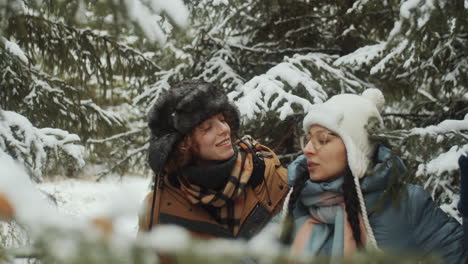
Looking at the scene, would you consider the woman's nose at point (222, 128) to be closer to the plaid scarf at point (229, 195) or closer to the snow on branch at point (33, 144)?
the plaid scarf at point (229, 195)

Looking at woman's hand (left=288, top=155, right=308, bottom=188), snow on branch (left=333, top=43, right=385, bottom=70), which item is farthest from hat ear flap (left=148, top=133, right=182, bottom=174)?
snow on branch (left=333, top=43, right=385, bottom=70)

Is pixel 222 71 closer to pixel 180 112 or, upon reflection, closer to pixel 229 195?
pixel 180 112

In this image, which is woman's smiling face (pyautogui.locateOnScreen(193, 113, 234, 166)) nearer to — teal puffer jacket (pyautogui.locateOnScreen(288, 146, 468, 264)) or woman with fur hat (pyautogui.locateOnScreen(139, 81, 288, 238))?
woman with fur hat (pyautogui.locateOnScreen(139, 81, 288, 238))

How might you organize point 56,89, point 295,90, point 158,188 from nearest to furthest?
point 158,188 → point 295,90 → point 56,89

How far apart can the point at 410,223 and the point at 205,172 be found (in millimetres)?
1150

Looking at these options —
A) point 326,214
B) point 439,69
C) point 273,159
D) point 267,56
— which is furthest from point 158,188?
point 267,56

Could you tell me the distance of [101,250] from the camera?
506mm

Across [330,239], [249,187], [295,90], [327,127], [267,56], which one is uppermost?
[267,56]

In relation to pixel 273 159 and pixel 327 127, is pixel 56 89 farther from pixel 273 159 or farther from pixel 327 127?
pixel 327 127

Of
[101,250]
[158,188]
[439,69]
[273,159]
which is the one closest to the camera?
[101,250]

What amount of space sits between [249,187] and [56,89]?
233cm

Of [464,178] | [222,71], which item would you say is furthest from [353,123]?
[222,71]

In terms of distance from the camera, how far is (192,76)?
193 inches

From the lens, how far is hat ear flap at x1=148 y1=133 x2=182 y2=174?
2.45 meters
